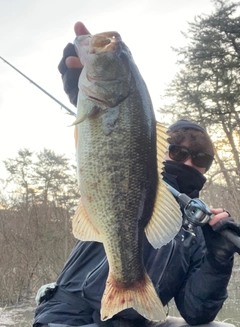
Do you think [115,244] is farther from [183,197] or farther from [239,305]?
[239,305]

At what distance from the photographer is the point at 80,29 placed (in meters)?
2.24

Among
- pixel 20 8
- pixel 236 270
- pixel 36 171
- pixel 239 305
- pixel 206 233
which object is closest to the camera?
pixel 206 233

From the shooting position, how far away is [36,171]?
24625 millimetres

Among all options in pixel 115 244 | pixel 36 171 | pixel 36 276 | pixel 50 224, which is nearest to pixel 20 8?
pixel 50 224

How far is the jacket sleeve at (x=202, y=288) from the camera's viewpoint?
2480 mm

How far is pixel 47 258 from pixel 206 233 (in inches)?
426

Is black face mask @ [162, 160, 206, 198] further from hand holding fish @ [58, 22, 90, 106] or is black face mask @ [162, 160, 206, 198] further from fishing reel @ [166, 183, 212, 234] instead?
hand holding fish @ [58, 22, 90, 106]

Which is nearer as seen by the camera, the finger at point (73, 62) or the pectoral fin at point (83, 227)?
the pectoral fin at point (83, 227)

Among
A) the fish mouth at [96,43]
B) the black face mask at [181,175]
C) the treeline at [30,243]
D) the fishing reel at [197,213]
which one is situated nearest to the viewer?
the fish mouth at [96,43]

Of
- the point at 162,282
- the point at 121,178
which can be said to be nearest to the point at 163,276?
the point at 162,282

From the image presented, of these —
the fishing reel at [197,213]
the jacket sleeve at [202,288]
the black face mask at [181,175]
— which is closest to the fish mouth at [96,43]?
the fishing reel at [197,213]

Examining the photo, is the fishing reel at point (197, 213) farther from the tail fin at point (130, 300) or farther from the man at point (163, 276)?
the tail fin at point (130, 300)

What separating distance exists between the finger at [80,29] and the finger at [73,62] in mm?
189

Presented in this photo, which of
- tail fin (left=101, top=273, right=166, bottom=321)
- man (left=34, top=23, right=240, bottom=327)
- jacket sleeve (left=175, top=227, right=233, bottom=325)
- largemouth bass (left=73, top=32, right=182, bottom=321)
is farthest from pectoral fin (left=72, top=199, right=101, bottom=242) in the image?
jacket sleeve (left=175, top=227, right=233, bottom=325)
